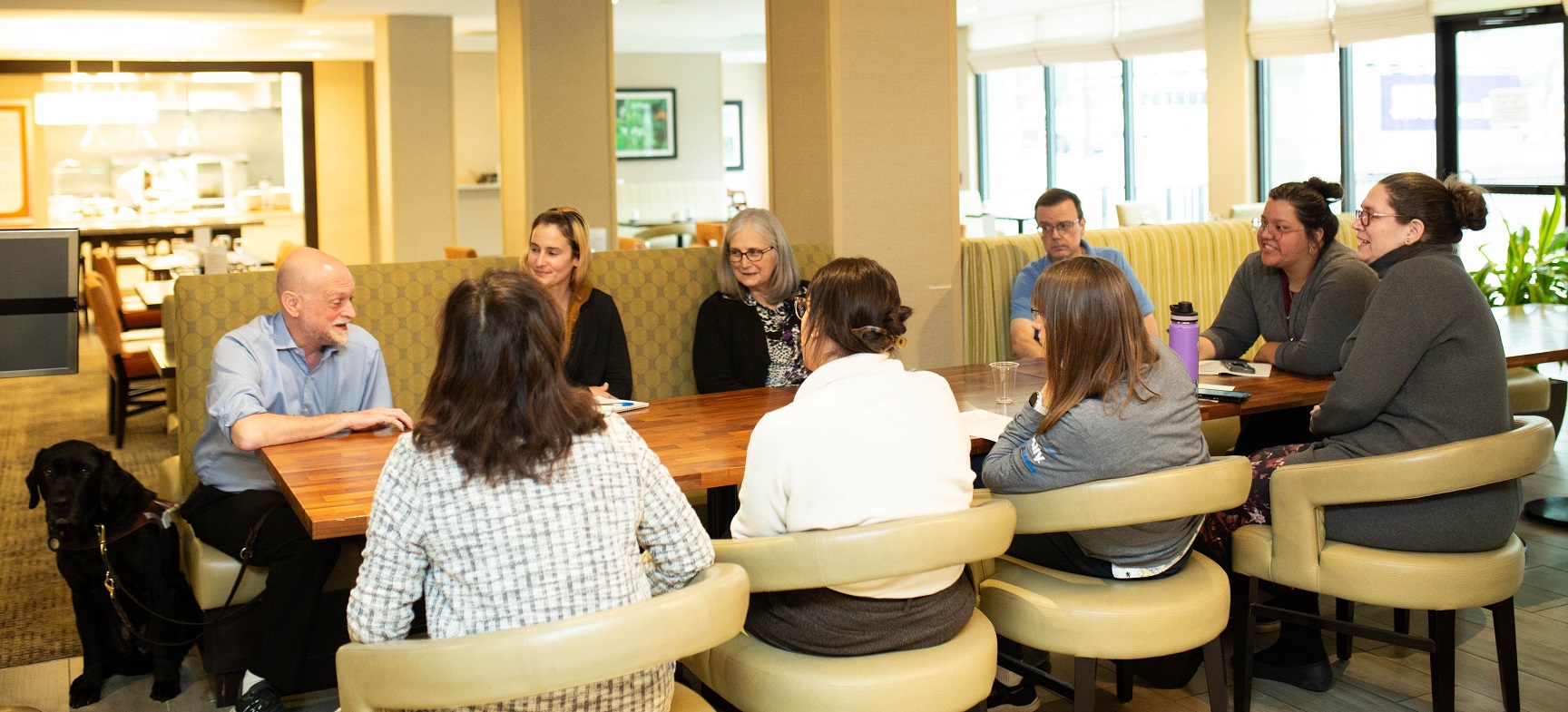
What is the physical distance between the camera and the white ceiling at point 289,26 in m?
9.27

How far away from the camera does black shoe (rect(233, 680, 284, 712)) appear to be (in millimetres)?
2990

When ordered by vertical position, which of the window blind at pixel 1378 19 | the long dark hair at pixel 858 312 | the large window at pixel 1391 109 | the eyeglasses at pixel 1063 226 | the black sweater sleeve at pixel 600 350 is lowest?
the black sweater sleeve at pixel 600 350

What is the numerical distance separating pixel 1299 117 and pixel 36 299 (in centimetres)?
1000

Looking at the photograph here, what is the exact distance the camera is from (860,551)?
6.63ft

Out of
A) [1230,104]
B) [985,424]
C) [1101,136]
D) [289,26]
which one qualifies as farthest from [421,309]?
[1101,136]

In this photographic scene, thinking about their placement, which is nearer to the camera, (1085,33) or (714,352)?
(714,352)

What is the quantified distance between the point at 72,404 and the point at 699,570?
7.62m

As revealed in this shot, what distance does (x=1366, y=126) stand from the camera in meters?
10.3

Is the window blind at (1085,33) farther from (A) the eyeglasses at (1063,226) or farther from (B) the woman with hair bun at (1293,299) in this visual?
(B) the woman with hair bun at (1293,299)

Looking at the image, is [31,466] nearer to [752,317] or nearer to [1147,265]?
[752,317]

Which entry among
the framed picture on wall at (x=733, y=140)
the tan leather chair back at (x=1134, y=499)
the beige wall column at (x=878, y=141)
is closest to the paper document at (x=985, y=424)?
the tan leather chair back at (x=1134, y=499)

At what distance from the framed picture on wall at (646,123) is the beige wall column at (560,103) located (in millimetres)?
7646

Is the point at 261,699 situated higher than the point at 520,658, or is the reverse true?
the point at 520,658

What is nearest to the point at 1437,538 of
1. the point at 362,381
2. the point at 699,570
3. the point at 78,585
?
the point at 699,570
